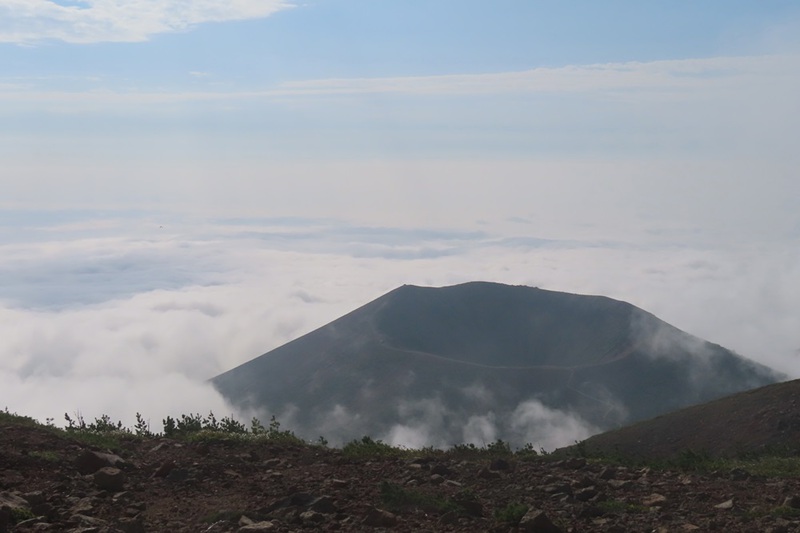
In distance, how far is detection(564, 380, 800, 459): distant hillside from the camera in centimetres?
2455

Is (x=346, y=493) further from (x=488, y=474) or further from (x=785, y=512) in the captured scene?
(x=785, y=512)

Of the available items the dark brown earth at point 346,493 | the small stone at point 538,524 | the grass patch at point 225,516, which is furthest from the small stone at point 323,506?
the small stone at point 538,524

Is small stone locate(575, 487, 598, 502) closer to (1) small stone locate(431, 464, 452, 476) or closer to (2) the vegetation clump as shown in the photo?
(2) the vegetation clump

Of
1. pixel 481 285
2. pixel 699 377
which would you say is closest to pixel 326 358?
pixel 481 285

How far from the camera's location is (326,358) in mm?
84812

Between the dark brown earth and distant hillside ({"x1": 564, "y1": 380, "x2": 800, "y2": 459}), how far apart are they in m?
12.2

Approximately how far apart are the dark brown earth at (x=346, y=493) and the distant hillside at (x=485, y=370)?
51537mm

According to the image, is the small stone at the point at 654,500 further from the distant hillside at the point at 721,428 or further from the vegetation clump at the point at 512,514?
the distant hillside at the point at 721,428

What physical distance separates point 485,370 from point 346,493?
7303cm

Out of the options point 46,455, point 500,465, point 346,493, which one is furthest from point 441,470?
point 46,455

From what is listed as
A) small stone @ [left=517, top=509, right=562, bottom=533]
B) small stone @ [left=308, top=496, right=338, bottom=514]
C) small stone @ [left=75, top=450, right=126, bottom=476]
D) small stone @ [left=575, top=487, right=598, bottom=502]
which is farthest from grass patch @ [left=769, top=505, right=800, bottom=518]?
small stone @ [left=75, top=450, right=126, bottom=476]

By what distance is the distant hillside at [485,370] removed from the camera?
69562mm

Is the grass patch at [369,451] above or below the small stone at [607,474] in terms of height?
below

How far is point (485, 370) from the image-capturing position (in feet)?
270
